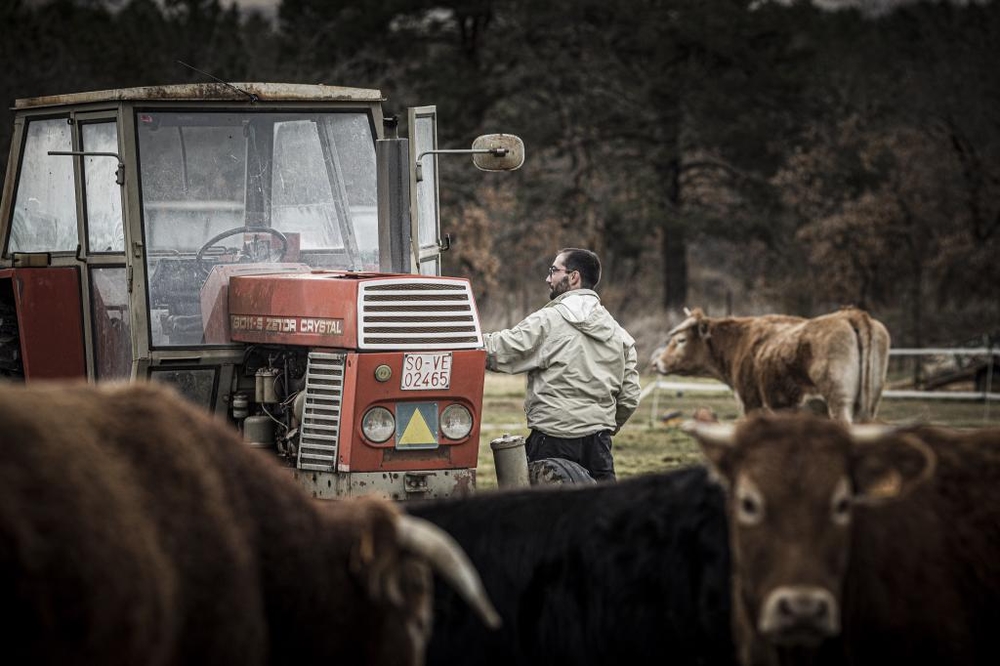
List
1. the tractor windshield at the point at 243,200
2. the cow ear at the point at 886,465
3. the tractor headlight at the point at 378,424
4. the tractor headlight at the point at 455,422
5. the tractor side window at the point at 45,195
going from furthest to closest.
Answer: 1. the tractor side window at the point at 45,195
2. the tractor windshield at the point at 243,200
3. the tractor headlight at the point at 455,422
4. the tractor headlight at the point at 378,424
5. the cow ear at the point at 886,465

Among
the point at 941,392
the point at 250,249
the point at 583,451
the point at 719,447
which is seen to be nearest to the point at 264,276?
the point at 250,249

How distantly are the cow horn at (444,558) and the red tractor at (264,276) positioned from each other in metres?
3.01

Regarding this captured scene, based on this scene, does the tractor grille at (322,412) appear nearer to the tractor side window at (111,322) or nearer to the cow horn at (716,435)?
the tractor side window at (111,322)

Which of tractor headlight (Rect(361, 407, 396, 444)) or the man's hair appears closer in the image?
tractor headlight (Rect(361, 407, 396, 444))

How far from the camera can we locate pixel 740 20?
27547 millimetres

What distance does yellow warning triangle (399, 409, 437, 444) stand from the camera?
6.65 meters

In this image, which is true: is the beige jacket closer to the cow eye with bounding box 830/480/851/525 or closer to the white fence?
the cow eye with bounding box 830/480/851/525

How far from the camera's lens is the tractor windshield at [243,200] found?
23.6ft

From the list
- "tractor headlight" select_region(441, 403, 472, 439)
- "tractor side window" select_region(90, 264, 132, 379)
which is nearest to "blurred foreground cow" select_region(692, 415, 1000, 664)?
"tractor headlight" select_region(441, 403, 472, 439)

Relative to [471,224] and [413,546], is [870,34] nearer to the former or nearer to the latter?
[471,224]

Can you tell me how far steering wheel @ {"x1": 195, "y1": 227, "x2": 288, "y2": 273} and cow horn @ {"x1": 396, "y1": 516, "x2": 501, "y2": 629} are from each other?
3.98 metres

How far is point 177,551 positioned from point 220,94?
15.2ft

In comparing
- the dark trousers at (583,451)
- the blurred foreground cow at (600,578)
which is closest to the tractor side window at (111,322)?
the dark trousers at (583,451)

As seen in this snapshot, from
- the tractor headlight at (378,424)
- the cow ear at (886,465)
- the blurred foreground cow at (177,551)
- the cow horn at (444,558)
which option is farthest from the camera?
the tractor headlight at (378,424)
